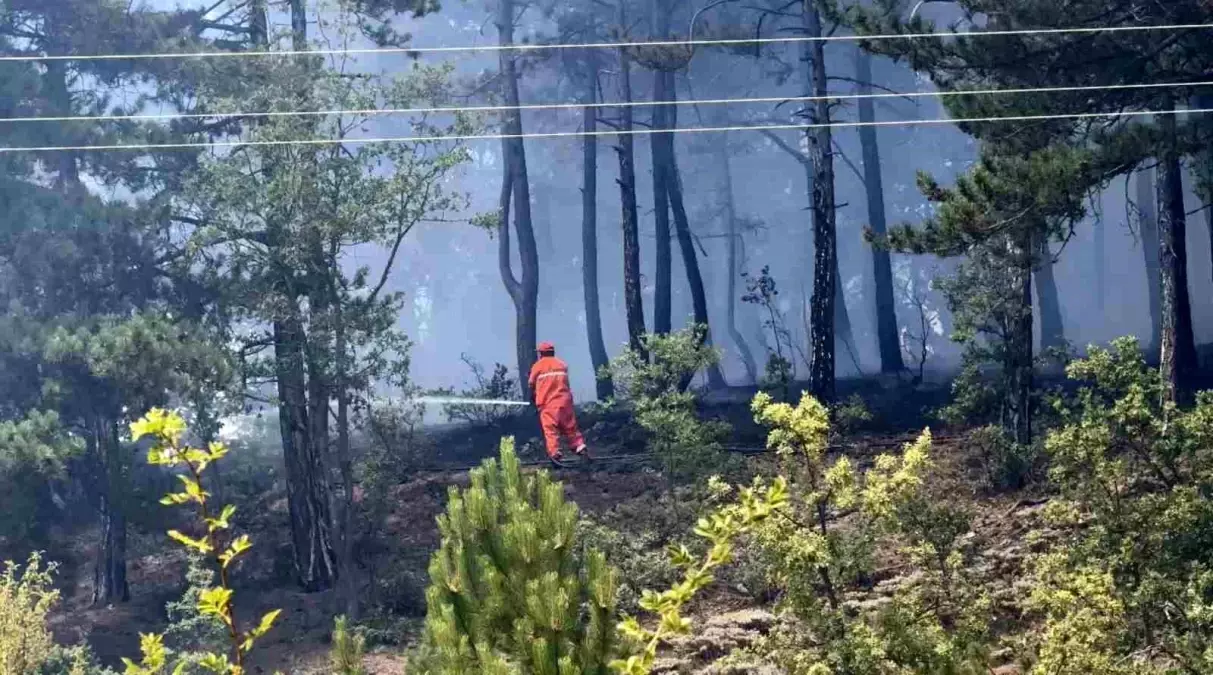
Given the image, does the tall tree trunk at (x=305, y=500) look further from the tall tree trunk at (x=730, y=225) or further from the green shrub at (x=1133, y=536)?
the tall tree trunk at (x=730, y=225)

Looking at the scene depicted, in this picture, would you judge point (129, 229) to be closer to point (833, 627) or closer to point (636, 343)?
point (636, 343)

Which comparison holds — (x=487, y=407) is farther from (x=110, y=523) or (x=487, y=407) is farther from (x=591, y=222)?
(x=591, y=222)

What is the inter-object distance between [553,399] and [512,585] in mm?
8180

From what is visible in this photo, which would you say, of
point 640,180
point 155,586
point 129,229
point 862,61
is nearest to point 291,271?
point 129,229

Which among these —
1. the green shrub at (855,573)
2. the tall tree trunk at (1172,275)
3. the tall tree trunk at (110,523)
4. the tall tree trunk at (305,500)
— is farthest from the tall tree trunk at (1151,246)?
the tall tree trunk at (110,523)

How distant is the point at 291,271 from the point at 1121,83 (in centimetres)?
1010

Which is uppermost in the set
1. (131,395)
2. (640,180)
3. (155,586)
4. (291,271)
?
(640,180)

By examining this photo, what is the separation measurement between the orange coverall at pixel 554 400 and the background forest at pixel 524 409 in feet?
2.82

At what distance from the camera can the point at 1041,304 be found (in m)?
30.1

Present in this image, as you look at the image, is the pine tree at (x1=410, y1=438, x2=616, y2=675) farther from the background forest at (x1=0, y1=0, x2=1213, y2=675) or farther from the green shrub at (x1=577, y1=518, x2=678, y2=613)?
the green shrub at (x1=577, y1=518, x2=678, y2=613)

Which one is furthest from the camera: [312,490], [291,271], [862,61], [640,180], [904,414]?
[640,180]

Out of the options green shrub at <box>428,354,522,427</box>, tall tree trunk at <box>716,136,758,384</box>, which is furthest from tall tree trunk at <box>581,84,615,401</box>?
tall tree trunk at <box>716,136,758,384</box>

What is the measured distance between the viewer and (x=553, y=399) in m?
16.3

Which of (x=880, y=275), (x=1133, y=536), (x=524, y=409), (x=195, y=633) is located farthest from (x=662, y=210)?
(x=1133, y=536)
